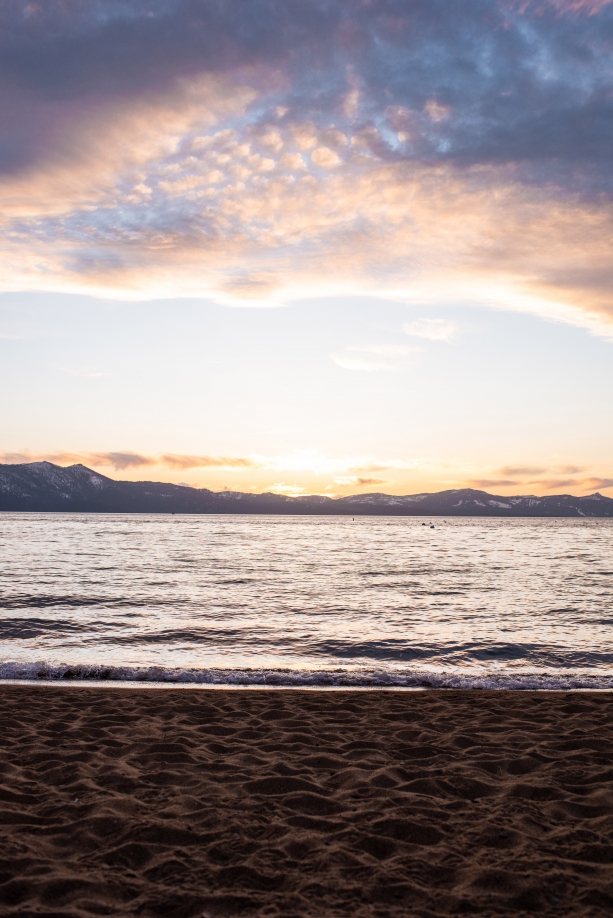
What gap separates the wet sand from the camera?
416 cm

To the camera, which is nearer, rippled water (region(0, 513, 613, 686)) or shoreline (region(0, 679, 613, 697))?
shoreline (region(0, 679, 613, 697))

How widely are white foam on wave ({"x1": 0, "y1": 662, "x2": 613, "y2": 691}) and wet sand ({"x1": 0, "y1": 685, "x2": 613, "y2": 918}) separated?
2.89 metres

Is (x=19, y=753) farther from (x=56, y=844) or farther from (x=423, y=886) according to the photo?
(x=423, y=886)

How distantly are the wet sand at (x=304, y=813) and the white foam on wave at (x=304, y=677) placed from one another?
9.48ft

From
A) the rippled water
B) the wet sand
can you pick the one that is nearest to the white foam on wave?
the rippled water

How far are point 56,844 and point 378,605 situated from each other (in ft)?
62.2

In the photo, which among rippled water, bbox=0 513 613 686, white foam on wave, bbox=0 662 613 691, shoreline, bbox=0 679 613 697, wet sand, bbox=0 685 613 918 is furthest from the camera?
rippled water, bbox=0 513 613 686

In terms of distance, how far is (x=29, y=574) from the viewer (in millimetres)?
30938

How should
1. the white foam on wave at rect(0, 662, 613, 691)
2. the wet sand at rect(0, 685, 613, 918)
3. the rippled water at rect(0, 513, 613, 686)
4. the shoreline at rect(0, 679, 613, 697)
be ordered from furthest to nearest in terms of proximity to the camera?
the rippled water at rect(0, 513, 613, 686)
the white foam on wave at rect(0, 662, 613, 691)
the shoreline at rect(0, 679, 613, 697)
the wet sand at rect(0, 685, 613, 918)

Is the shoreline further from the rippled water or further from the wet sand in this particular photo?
the wet sand

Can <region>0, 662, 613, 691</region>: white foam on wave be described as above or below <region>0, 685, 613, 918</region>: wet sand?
below

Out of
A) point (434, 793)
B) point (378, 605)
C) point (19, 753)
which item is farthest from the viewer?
point (378, 605)

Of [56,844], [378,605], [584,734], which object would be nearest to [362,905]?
[56,844]

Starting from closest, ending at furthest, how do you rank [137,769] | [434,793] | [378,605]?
[434,793]
[137,769]
[378,605]
